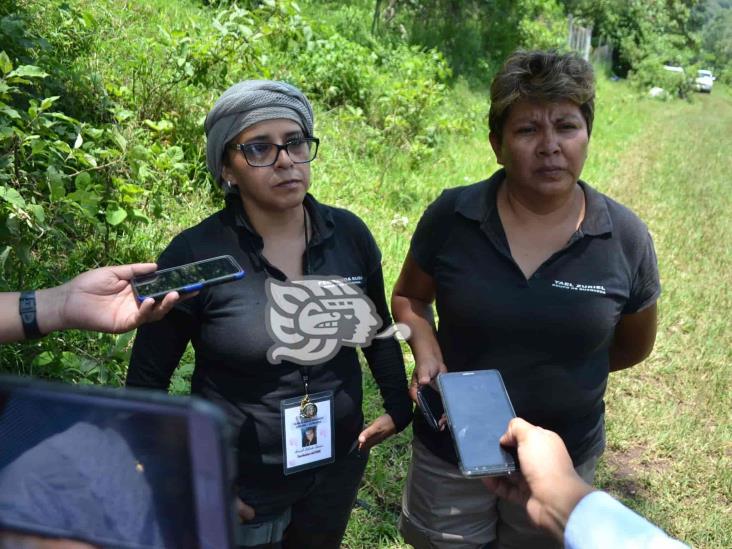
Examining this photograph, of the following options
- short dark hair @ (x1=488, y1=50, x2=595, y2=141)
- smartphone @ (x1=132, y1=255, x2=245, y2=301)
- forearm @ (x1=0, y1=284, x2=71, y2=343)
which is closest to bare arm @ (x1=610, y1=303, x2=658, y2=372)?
short dark hair @ (x1=488, y1=50, x2=595, y2=141)

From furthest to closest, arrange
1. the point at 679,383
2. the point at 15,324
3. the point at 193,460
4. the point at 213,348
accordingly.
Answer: the point at 679,383, the point at 213,348, the point at 15,324, the point at 193,460

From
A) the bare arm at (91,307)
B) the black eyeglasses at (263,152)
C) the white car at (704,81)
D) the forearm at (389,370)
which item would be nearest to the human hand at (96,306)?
the bare arm at (91,307)

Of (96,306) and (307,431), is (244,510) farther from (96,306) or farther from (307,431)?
(96,306)

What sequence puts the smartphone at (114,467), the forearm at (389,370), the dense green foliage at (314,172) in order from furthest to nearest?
the dense green foliage at (314,172) < the forearm at (389,370) < the smartphone at (114,467)

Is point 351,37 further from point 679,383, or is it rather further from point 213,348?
point 213,348

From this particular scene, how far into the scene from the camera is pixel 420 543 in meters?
2.08

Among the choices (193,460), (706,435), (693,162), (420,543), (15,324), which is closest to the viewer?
(193,460)

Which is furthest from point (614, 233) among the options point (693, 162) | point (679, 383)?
point (693, 162)

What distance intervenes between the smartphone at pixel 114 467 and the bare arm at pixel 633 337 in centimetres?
150

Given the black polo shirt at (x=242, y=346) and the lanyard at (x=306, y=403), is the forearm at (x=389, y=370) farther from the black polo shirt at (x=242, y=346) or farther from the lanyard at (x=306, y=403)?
the lanyard at (x=306, y=403)

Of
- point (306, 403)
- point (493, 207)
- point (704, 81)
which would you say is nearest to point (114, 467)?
point (306, 403)

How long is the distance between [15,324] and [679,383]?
3545 millimetres

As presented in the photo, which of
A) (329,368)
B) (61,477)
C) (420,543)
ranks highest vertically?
(61,477)
